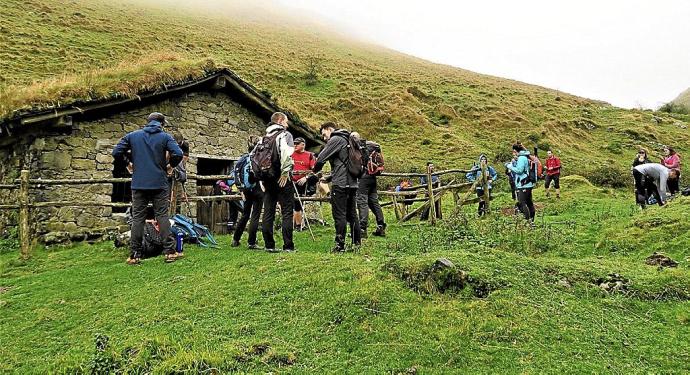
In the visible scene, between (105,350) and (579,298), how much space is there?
4291 millimetres

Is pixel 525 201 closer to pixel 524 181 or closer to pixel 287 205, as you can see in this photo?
pixel 524 181

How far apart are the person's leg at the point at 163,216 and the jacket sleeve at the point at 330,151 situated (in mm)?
2184

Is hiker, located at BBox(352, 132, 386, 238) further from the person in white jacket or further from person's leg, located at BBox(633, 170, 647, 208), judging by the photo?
person's leg, located at BBox(633, 170, 647, 208)

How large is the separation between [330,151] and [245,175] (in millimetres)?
1744

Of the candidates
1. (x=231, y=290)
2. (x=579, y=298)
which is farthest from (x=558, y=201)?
(x=231, y=290)

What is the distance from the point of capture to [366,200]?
9852 millimetres

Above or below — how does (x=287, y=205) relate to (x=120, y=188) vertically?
above

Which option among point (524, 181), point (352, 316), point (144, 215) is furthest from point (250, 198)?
point (524, 181)

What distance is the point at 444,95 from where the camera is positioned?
3875 centimetres

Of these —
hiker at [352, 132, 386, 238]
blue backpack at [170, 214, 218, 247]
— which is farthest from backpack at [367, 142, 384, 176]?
blue backpack at [170, 214, 218, 247]

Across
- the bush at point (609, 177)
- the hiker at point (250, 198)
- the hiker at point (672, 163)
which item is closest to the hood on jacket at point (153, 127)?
the hiker at point (250, 198)

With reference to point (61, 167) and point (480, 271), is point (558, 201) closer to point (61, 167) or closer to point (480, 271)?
point (480, 271)

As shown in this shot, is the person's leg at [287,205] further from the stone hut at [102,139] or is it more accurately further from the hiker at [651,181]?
the hiker at [651,181]

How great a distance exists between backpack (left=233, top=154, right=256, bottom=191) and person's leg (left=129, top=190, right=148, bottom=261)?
160 centimetres
